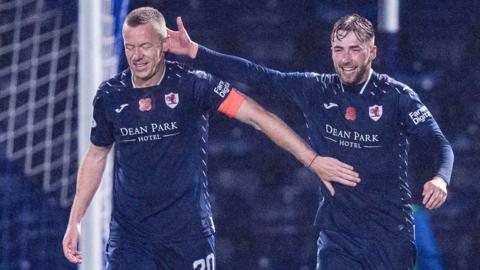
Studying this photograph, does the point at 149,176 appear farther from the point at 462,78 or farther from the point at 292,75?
the point at 462,78

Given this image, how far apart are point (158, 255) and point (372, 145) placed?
2.86 feet

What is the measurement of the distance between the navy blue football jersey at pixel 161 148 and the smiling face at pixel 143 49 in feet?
0.25

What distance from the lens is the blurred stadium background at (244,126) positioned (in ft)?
15.8

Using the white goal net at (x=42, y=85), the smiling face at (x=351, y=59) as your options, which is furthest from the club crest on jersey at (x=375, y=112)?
the white goal net at (x=42, y=85)

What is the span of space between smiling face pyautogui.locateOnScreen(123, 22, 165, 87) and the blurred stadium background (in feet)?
3.62

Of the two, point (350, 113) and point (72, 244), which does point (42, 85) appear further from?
point (350, 113)

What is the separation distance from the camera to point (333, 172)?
12.0 feet

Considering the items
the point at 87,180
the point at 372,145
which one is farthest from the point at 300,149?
the point at 87,180

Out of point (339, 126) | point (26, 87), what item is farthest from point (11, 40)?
point (339, 126)

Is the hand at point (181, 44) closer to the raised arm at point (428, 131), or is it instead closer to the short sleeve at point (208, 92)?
the short sleeve at point (208, 92)

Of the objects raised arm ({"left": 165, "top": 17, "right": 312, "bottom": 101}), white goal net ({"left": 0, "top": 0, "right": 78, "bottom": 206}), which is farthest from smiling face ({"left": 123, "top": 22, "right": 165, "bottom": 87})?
white goal net ({"left": 0, "top": 0, "right": 78, "bottom": 206})

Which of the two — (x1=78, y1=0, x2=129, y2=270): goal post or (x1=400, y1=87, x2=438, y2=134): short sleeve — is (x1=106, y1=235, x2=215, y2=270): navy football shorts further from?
(x1=400, y1=87, x2=438, y2=134): short sleeve

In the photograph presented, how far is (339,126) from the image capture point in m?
3.79

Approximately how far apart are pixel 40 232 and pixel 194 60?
4.39 feet
